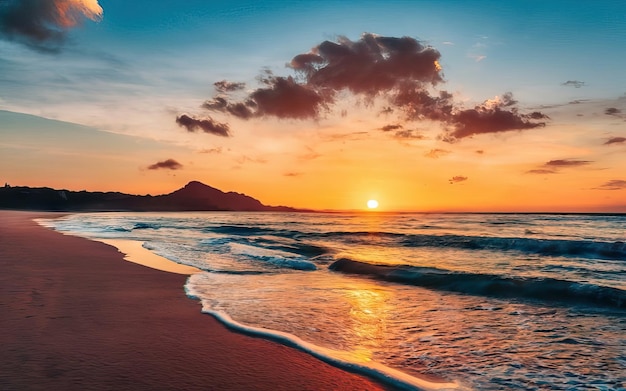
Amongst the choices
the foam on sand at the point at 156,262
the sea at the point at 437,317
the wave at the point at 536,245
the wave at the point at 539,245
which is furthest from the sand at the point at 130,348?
the wave at the point at 539,245

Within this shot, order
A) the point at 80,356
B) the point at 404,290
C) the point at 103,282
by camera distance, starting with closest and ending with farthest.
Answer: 1. the point at 80,356
2. the point at 103,282
3. the point at 404,290

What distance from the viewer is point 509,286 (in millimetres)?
12156

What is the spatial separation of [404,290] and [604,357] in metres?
5.99

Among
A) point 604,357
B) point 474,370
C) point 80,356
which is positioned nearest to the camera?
point 80,356

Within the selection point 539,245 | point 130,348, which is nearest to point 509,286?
point 130,348

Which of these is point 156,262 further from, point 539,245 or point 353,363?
point 539,245

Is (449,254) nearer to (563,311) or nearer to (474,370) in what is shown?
(563,311)

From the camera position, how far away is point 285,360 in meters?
5.55

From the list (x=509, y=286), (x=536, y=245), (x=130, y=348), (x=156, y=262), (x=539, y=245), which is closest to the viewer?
(x=130, y=348)

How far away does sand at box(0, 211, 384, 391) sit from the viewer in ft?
15.0

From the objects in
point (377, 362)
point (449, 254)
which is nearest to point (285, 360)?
point (377, 362)

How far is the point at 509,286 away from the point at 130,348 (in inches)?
411

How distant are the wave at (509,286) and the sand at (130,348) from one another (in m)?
7.46

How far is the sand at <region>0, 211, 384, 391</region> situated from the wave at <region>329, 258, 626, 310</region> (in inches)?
294
